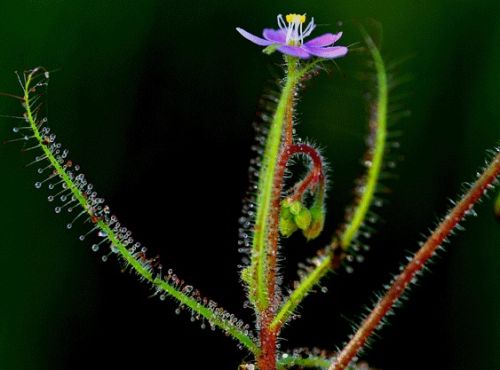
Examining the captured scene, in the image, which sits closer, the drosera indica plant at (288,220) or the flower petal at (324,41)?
the drosera indica plant at (288,220)

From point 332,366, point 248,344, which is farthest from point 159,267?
point 332,366

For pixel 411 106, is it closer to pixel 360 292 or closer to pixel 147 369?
pixel 360 292

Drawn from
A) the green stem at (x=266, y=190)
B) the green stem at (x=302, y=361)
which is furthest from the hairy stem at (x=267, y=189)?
the green stem at (x=302, y=361)

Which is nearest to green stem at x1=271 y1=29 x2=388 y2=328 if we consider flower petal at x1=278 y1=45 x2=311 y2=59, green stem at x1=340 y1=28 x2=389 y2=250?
green stem at x1=340 y1=28 x2=389 y2=250

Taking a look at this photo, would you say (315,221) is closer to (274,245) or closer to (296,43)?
(274,245)

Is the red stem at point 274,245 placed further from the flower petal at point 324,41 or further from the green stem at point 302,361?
the flower petal at point 324,41
